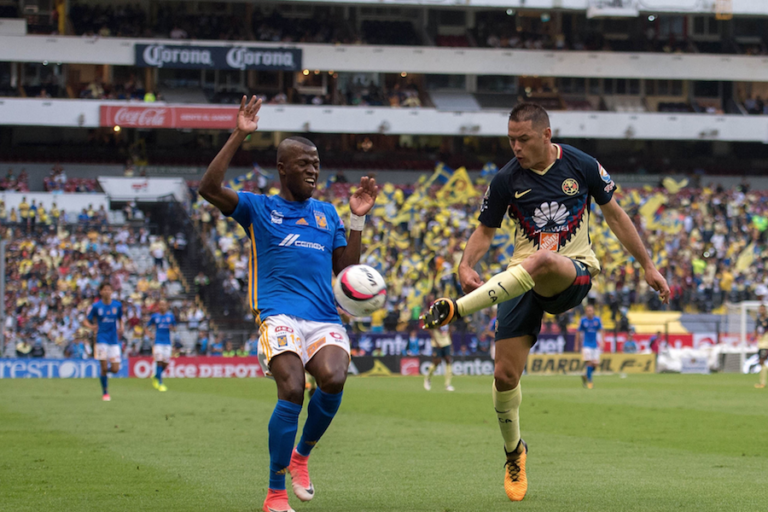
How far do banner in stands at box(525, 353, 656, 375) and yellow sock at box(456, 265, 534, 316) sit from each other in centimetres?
2768

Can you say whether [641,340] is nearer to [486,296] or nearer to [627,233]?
[627,233]

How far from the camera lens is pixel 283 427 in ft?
21.4

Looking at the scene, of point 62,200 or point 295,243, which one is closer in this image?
point 295,243

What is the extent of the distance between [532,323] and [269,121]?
4125 centimetres

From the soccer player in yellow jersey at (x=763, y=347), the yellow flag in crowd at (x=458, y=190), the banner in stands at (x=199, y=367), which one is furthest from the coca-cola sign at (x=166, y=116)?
the soccer player in yellow jersey at (x=763, y=347)

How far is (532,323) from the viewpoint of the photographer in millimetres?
7551

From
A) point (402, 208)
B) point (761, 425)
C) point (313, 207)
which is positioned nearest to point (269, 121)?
point (402, 208)

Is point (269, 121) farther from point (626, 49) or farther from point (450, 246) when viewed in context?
point (626, 49)

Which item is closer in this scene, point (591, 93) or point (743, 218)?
point (743, 218)

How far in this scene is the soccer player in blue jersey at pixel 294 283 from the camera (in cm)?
661

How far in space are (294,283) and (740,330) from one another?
107ft

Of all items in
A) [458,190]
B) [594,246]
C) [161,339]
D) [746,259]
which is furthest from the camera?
[458,190]

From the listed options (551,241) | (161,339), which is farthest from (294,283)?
(161,339)

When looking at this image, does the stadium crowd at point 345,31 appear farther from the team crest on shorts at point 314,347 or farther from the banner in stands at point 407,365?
the team crest on shorts at point 314,347
